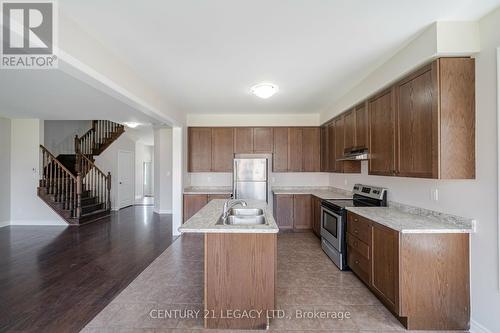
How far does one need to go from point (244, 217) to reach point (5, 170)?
649 cm

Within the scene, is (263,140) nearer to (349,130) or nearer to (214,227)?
(349,130)

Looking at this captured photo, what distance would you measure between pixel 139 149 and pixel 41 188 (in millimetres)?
4497

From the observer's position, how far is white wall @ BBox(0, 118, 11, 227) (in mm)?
5555

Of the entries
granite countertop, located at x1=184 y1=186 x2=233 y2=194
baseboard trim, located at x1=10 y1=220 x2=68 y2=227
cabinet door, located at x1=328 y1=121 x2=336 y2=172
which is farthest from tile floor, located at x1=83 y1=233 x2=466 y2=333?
baseboard trim, located at x1=10 y1=220 x2=68 y2=227

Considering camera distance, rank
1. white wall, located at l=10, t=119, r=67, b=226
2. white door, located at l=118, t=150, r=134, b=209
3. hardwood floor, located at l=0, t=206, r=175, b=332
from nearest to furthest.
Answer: hardwood floor, located at l=0, t=206, r=175, b=332
white wall, located at l=10, t=119, r=67, b=226
white door, located at l=118, t=150, r=134, b=209

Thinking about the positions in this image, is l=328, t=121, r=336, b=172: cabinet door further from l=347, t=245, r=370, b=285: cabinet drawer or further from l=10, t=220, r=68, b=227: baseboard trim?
l=10, t=220, r=68, b=227: baseboard trim

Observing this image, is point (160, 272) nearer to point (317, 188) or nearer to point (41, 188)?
point (317, 188)

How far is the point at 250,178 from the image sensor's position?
16.6 ft

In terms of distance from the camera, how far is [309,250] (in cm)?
391

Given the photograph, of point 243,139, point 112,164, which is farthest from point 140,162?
point 243,139

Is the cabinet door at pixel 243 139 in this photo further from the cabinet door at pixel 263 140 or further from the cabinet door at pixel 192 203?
the cabinet door at pixel 192 203

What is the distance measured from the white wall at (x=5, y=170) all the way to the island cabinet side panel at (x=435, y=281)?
312 inches

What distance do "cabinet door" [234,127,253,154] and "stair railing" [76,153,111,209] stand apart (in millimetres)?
4567

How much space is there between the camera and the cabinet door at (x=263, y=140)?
530cm
